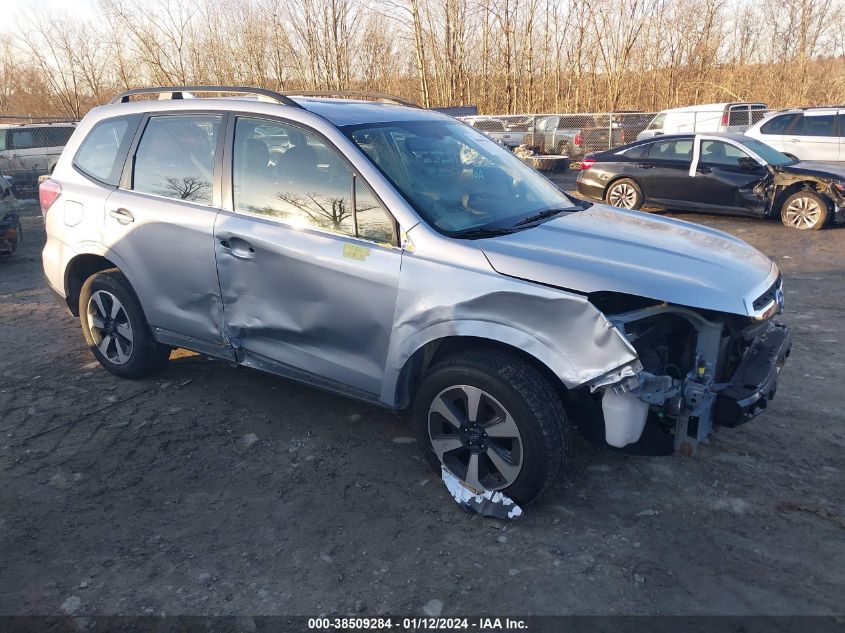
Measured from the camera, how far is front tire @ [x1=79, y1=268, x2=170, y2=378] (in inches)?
183

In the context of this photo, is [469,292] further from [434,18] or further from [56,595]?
[434,18]

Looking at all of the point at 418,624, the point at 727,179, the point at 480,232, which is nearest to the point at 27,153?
the point at 727,179

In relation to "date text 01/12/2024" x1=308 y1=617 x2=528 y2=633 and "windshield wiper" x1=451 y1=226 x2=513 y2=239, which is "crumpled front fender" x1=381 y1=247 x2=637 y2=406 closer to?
"windshield wiper" x1=451 y1=226 x2=513 y2=239

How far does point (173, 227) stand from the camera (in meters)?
4.17

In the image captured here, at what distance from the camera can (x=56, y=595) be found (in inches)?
112

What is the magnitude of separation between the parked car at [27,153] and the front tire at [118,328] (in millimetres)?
14187

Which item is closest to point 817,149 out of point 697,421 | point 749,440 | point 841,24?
point 749,440

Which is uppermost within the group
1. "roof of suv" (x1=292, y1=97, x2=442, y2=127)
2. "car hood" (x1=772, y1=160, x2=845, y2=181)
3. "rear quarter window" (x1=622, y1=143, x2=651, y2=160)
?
"roof of suv" (x1=292, y1=97, x2=442, y2=127)

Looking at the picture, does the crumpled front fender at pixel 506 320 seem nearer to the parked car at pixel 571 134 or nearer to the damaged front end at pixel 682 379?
the damaged front end at pixel 682 379

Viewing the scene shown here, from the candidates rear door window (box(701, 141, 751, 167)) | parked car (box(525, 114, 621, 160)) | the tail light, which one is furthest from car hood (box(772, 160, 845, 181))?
parked car (box(525, 114, 621, 160))

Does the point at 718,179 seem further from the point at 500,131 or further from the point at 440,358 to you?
the point at 500,131

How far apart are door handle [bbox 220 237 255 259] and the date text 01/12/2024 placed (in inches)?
78.2

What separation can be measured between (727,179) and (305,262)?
9344 mm

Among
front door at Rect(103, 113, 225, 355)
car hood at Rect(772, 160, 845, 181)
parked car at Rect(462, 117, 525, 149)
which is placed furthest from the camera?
parked car at Rect(462, 117, 525, 149)
